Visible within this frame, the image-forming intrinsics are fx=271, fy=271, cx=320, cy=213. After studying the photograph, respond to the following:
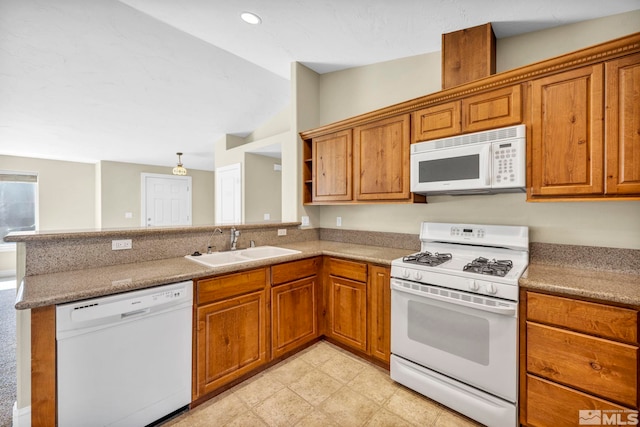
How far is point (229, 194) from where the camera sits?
490 cm

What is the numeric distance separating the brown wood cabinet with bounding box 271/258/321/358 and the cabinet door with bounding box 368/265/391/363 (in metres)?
0.55

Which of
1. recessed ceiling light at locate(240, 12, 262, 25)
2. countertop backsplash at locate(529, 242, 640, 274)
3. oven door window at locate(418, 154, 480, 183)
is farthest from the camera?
recessed ceiling light at locate(240, 12, 262, 25)

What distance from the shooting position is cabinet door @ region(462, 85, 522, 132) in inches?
69.7

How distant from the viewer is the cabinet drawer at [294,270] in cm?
217

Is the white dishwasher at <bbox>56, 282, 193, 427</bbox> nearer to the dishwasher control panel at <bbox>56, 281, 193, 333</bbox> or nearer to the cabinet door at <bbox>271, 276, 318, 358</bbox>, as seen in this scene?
the dishwasher control panel at <bbox>56, 281, 193, 333</bbox>

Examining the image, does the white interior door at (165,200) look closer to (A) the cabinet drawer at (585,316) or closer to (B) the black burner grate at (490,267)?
(B) the black burner grate at (490,267)

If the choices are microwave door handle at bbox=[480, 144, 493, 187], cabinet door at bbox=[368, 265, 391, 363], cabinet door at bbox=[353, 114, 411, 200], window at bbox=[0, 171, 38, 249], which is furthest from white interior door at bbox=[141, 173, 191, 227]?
microwave door handle at bbox=[480, 144, 493, 187]

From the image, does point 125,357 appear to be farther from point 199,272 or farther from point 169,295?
point 199,272

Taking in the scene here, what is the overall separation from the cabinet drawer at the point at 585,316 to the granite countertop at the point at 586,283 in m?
0.05

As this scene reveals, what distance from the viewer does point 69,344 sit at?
51.3 inches

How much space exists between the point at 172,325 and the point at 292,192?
1914 mm

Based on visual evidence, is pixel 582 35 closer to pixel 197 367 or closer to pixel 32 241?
pixel 197 367

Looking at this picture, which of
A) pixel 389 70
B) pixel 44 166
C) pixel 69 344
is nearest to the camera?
pixel 69 344

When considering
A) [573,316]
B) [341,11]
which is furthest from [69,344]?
[341,11]
